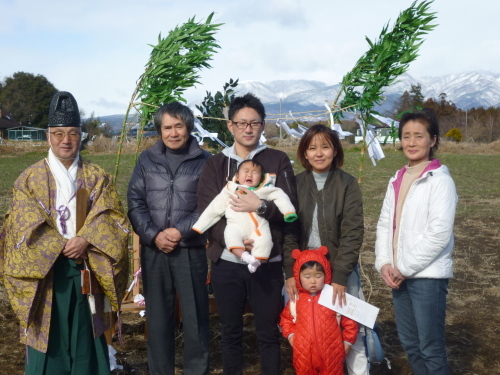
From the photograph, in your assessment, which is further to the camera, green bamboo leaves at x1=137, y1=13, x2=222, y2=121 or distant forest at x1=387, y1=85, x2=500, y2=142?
distant forest at x1=387, y1=85, x2=500, y2=142

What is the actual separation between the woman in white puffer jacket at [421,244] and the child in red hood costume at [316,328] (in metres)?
0.38

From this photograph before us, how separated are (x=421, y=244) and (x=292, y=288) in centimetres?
90

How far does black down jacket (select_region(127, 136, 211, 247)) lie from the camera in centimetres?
365

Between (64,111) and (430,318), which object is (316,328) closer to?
(430,318)

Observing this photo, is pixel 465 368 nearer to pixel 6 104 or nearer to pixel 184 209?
pixel 184 209

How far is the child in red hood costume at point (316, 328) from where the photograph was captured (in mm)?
3348

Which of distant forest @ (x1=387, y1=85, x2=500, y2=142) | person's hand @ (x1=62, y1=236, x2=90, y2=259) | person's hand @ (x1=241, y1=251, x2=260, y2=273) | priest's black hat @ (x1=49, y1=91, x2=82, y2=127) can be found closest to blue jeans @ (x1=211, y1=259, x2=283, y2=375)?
person's hand @ (x1=241, y1=251, x2=260, y2=273)

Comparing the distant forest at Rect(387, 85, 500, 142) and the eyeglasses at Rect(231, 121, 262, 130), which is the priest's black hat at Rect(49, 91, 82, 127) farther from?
the distant forest at Rect(387, 85, 500, 142)

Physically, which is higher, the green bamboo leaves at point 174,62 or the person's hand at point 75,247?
the green bamboo leaves at point 174,62

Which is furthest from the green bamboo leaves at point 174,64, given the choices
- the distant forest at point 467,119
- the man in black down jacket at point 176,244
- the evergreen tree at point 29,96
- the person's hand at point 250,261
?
the evergreen tree at point 29,96

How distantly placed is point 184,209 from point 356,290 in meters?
1.32

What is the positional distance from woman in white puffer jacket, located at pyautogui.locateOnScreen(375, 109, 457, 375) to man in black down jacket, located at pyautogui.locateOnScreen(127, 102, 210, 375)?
1.32 meters

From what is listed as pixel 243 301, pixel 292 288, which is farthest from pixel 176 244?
pixel 292 288

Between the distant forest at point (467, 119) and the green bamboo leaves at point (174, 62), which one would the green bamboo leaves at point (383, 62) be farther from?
the distant forest at point (467, 119)
